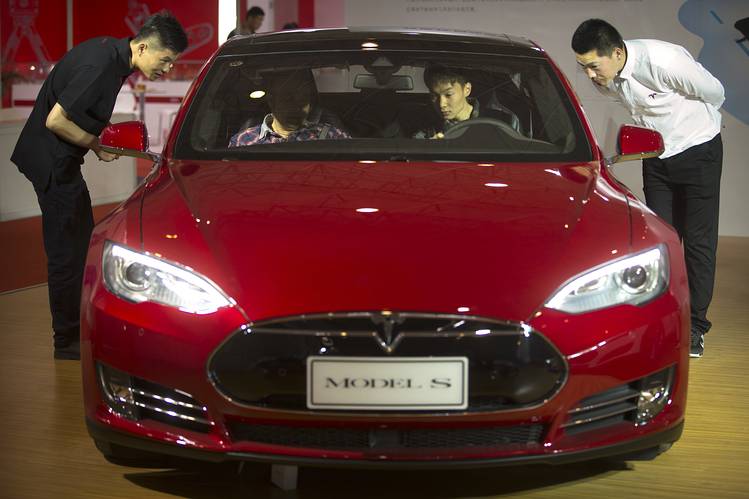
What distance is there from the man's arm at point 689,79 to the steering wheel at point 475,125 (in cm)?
139

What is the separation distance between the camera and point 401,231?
273 centimetres

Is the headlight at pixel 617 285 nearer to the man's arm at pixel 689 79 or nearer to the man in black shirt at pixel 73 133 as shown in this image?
the man's arm at pixel 689 79

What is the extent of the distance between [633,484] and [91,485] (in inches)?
56.7

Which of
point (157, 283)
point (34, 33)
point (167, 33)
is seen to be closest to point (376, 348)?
point (157, 283)

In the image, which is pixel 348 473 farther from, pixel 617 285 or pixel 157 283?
pixel 617 285

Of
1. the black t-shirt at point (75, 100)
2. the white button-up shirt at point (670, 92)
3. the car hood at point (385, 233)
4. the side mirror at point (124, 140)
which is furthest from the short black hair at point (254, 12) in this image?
the car hood at point (385, 233)

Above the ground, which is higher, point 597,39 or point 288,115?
point 597,39

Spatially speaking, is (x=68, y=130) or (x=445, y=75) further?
(x=68, y=130)

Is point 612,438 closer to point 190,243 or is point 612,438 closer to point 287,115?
point 190,243

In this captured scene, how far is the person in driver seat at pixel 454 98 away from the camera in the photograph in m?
3.62

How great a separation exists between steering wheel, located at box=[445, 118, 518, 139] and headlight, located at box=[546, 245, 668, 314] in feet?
2.82

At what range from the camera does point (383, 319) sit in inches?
97.4

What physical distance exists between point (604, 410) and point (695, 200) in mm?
2425

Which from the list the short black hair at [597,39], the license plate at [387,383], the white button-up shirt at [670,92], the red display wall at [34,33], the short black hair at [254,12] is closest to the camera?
the license plate at [387,383]
